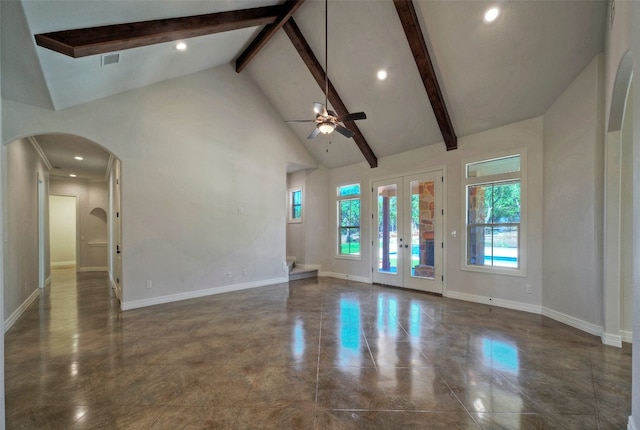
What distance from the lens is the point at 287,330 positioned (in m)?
3.85

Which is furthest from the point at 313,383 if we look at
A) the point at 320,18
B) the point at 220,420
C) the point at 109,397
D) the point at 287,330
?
the point at 320,18

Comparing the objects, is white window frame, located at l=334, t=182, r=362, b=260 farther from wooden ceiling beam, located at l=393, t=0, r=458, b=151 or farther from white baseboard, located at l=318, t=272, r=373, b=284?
wooden ceiling beam, located at l=393, t=0, r=458, b=151

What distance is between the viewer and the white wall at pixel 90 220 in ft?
29.8

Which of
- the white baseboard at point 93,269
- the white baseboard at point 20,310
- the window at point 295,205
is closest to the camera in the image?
the white baseboard at point 20,310

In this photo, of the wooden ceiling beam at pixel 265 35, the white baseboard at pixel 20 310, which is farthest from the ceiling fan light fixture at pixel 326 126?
the white baseboard at pixel 20 310

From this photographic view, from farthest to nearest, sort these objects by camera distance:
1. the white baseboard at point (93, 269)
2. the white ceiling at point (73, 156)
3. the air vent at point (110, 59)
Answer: the white baseboard at point (93, 269) → the white ceiling at point (73, 156) → the air vent at point (110, 59)

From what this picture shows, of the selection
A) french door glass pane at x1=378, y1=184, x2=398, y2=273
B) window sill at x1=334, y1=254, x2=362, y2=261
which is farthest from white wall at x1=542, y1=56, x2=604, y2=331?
window sill at x1=334, y1=254, x2=362, y2=261

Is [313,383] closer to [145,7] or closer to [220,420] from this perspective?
[220,420]

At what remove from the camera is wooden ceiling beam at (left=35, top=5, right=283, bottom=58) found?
294 centimetres

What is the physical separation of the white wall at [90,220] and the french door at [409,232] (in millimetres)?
8672

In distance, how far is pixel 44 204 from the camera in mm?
6754

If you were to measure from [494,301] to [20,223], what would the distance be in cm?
813

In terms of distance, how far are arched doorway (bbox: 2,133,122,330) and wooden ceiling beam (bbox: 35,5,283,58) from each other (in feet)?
6.53

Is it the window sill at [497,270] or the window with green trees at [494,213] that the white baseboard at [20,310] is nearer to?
the window sill at [497,270]
